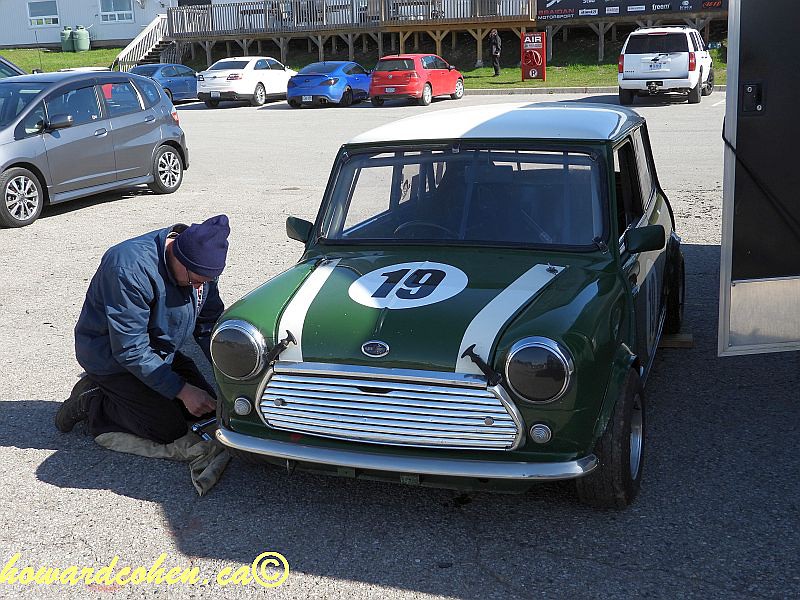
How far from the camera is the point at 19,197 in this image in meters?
11.3

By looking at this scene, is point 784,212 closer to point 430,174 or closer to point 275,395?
point 430,174

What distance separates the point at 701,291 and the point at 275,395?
484 centimetres

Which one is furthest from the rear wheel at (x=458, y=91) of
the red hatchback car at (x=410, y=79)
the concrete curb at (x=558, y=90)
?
the concrete curb at (x=558, y=90)

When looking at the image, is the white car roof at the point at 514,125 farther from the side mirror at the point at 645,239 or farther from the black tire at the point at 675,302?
the black tire at the point at 675,302

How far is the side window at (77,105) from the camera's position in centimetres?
1172

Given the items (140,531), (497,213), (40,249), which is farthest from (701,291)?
(40,249)

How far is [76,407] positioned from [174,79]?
26726 millimetres

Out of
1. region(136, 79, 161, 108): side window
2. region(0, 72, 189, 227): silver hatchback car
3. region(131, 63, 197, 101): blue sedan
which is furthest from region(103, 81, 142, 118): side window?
region(131, 63, 197, 101): blue sedan

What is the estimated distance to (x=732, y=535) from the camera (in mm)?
4137

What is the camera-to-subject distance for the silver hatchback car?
11305 millimetres

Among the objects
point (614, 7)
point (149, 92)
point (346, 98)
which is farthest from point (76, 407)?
point (614, 7)

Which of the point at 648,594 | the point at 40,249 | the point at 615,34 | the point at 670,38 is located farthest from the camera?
the point at 615,34

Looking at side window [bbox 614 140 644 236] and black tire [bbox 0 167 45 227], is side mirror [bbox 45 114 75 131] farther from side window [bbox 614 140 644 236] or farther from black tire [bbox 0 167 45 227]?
side window [bbox 614 140 644 236]

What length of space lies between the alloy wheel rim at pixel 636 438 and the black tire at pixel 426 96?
75.8ft
